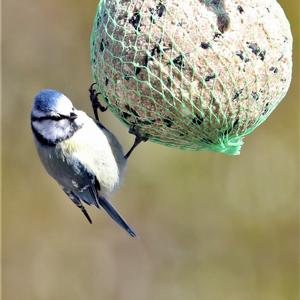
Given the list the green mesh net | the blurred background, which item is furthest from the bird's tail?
the blurred background

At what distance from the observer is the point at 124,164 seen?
3.52m

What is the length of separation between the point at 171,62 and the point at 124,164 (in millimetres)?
867

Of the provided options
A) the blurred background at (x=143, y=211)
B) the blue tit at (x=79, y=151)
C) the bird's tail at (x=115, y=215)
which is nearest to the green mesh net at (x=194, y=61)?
the blue tit at (x=79, y=151)

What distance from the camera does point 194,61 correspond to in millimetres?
2771

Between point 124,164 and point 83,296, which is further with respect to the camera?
point 83,296

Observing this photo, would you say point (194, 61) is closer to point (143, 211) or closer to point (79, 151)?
point (79, 151)

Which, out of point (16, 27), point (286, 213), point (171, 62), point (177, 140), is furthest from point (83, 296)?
point (171, 62)

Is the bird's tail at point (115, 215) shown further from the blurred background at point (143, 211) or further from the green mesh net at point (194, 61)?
the blurred background at point (143, 211)

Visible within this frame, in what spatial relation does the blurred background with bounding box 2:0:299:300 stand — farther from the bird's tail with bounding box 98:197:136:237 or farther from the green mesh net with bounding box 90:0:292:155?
the green mesh net with bounding box 90:0:292:155

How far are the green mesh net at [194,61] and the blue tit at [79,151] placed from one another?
0.37 meters

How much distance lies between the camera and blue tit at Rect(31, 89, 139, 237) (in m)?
3.32

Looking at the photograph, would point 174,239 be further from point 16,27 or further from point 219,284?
point 16,27

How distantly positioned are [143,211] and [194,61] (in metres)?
2.80

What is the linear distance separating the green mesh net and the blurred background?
2.40 metres
